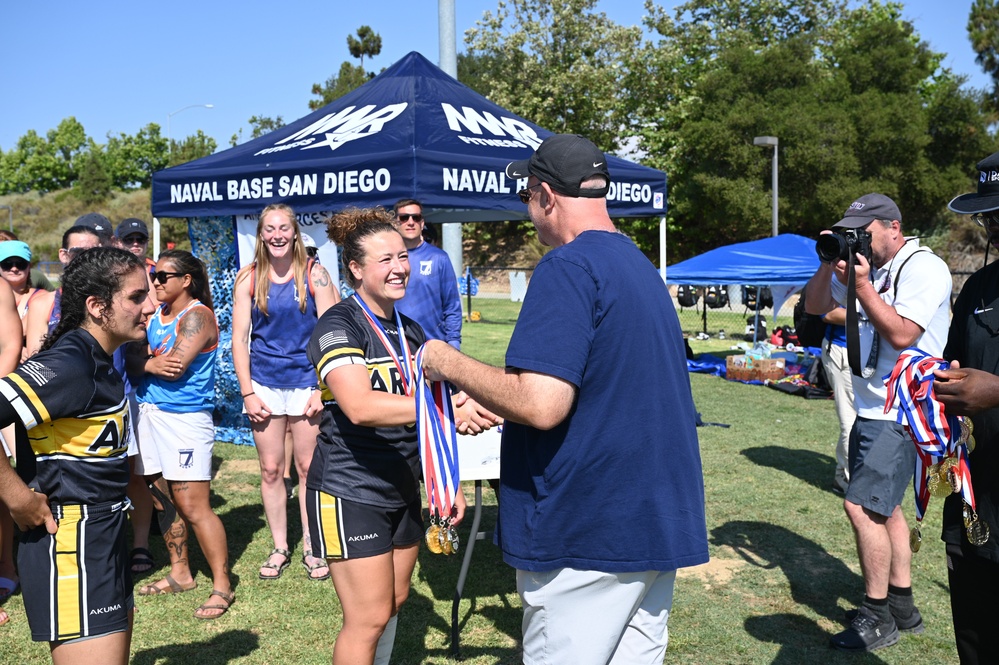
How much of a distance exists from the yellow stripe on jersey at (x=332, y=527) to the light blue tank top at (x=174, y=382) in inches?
71.5

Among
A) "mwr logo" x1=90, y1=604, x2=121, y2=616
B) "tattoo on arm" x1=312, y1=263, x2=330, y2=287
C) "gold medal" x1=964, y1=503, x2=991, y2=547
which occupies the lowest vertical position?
"mwr logo" x1=90, y1=604, x2=121, y2=616

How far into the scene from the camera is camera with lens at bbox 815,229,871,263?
11.7 feet

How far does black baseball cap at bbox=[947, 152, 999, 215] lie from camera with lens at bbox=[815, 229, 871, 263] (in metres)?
0.87

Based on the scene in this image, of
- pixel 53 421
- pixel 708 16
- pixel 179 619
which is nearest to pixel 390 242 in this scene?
pixel 53 421

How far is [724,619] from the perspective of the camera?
4.23 meters

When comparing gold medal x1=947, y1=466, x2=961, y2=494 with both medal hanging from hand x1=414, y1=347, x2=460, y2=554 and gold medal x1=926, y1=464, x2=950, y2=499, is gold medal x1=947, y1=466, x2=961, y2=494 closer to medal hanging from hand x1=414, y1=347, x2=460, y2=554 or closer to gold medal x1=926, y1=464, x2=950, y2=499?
gold medal x1=926, y1=464, x2=950, y2=499

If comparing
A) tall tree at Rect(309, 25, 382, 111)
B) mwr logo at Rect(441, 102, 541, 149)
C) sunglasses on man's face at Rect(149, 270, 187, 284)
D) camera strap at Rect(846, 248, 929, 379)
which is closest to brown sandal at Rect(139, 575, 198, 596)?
sunglasses on man's face at Rect(149, 270, 187, 284)

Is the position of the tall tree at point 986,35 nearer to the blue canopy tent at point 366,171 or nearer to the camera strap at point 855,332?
the blue canopy tent at point 366,171

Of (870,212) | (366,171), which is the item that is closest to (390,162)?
(366,171)

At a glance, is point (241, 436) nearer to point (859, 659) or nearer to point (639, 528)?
point (859, 659)

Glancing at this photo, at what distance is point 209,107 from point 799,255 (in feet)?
151

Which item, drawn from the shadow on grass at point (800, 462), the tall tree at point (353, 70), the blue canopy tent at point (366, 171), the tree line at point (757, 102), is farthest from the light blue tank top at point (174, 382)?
the tall tree at point (353, 70)

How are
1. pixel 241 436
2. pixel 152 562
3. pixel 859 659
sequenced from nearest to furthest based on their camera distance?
pixel 859 659
pixel 152 562
pixel 241 436

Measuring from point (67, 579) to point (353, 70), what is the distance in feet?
179
